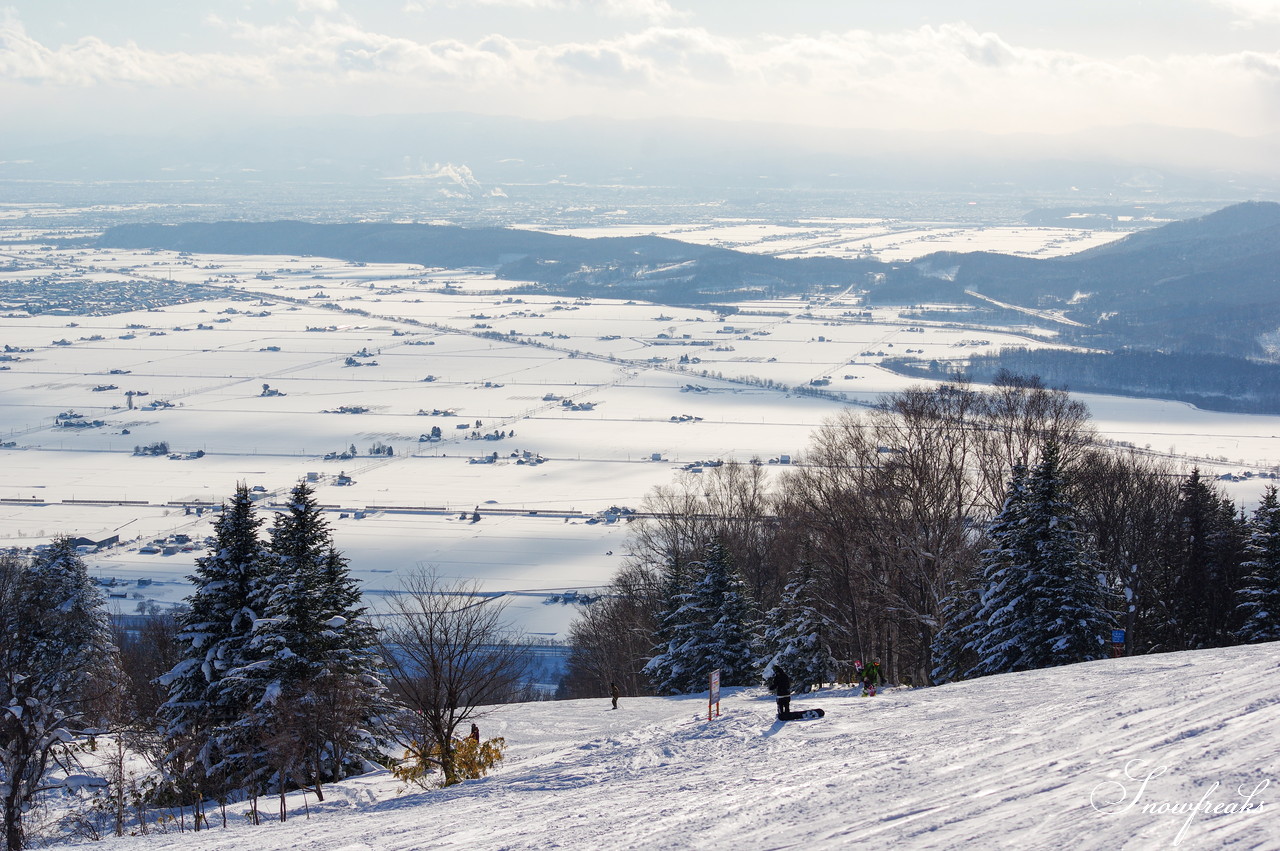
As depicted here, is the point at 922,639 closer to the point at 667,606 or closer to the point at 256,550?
the point at 667,606

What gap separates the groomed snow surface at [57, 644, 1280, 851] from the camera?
30.3 feet

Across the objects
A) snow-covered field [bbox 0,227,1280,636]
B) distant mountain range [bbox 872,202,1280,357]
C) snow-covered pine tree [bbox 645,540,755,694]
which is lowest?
snow-covered pine tree [bbox 645,540,755,694]

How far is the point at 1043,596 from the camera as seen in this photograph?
1978 cm

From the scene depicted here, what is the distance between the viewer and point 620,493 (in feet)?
190

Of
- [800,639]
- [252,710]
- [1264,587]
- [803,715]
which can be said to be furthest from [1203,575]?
[252,710]

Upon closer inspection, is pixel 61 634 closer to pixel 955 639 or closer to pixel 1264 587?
pixel 955 639

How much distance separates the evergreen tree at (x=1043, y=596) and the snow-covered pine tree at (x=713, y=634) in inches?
198

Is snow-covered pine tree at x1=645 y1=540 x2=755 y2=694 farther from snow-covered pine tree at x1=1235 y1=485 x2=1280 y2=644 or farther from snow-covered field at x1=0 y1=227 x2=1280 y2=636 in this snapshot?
snow-covered field at x1=0 y1=227 x2=1280 y2=636

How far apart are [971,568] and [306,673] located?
15256 millimetres

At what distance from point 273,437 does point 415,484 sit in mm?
15986

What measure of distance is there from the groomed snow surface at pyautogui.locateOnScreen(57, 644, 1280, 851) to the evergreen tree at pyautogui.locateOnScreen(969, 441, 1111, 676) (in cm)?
239

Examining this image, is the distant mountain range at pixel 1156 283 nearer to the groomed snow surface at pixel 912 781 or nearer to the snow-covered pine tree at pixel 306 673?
the groomed snow surface at pixel 912 781

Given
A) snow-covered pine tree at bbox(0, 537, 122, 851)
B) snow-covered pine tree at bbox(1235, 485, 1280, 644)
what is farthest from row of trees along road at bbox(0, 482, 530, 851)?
snow-covered pine tree at bbox(1235, 485, 1280, 644)

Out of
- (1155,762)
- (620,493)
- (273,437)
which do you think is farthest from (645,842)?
(273,437)
